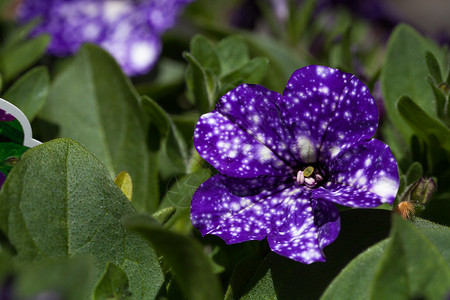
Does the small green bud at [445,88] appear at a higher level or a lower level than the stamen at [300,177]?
higher

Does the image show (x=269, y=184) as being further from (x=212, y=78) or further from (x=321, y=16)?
(x=321, y=16)

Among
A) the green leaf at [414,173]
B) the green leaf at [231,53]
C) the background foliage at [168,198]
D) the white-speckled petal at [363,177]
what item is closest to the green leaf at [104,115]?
the background foliage at [168,198]

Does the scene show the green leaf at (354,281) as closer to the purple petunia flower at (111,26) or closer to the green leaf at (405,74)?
the green leaf at (405,74)

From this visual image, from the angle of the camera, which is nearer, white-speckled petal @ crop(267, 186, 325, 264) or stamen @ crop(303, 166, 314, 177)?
white-speckled petal @ crop(267, 186, 325, 264)

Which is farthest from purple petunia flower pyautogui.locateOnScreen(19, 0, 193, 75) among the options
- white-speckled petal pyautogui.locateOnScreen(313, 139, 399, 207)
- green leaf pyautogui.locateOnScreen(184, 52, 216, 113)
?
white-speckled petal pyautogui.locateOnScreen(313, 139, 399, 207)

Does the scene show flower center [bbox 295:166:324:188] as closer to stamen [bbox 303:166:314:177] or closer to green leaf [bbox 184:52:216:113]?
stamen [bbox 303:166:314:177]

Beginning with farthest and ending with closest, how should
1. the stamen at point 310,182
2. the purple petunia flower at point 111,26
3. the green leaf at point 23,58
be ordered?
the purple petunia flower at point 111,26
the green leaf at point 23,58
the stamen at point 310,182

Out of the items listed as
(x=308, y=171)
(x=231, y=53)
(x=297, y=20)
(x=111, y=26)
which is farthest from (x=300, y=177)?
(x=111, y=26)
